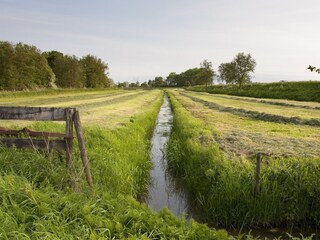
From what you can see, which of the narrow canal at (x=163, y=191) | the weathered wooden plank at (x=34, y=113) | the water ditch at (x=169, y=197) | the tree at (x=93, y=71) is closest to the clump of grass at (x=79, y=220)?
the water ditch at (x=169, y=197)

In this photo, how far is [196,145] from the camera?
38.2 feet

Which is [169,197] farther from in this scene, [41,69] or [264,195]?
[41,69]

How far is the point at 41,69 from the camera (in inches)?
2689

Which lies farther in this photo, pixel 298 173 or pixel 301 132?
pixel 301 132

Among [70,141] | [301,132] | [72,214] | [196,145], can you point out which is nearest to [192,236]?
[72,214]

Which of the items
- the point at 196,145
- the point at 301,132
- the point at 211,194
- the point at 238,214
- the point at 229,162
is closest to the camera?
the point at 238,214

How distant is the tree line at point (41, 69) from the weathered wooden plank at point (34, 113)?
55.0 meters

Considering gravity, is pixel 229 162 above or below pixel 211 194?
above

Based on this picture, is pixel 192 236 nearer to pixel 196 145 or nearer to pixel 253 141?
pixel 196 145

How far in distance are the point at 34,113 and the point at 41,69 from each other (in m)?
67.2

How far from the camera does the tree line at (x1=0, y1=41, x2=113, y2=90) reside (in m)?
56.5

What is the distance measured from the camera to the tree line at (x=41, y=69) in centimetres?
5646

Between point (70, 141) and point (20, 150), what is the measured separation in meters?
1.94

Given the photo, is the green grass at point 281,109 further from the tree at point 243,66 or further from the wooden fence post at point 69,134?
the tree at point 243,66
